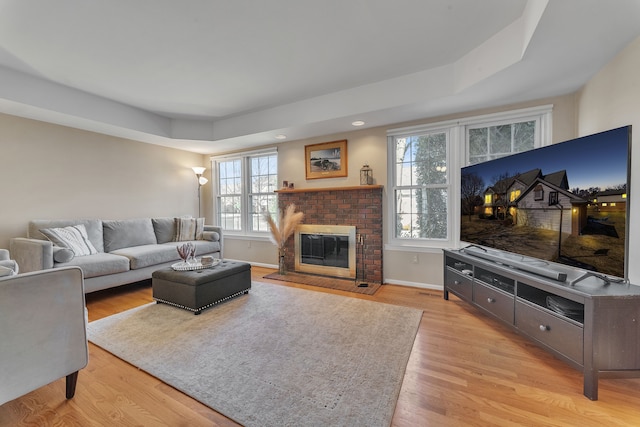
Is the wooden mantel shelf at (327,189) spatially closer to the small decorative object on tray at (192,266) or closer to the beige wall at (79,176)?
the small decorative object on tray at (192,266)

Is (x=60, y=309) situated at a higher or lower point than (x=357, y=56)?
lower

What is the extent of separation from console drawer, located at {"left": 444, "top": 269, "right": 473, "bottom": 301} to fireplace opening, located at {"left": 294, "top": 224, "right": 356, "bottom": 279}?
136 centimetres

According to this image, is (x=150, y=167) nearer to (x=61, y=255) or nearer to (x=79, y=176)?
(x=79, y=176)

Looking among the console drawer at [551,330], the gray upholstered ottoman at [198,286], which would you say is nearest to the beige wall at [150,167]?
the console drawer at [551,330]

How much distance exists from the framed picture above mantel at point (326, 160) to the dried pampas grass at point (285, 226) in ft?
2.13

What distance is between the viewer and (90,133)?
12.9 ft

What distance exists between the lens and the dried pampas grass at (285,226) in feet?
14.1

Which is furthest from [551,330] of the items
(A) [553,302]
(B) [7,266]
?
(B) [7,266]

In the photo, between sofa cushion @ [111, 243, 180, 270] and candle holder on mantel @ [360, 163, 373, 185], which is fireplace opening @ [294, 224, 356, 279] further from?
sofa cushion @ [111, 243, 180, 270]

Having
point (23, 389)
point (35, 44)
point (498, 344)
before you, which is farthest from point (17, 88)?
point (498, 344)

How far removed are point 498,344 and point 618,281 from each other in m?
0.88

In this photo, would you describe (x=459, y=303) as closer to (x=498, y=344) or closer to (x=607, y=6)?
(x=498, y=344)

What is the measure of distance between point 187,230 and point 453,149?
4324 millimetres

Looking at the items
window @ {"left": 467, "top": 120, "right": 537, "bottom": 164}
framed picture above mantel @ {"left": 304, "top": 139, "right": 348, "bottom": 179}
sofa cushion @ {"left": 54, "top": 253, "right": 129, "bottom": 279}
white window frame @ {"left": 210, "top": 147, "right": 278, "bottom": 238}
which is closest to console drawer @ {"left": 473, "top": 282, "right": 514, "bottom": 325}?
window @ {"left": 467, "top": 120, "right": 537, "bottom": 164}
